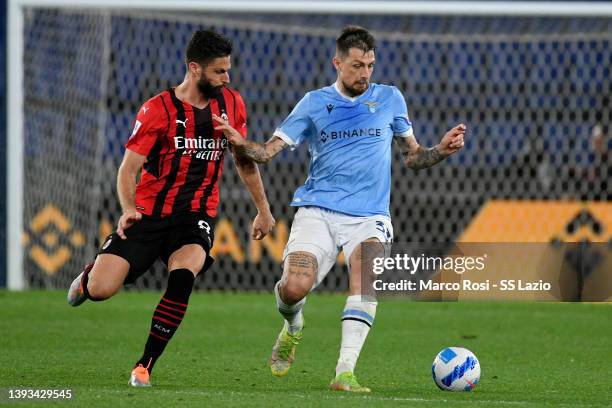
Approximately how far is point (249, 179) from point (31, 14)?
7056mm

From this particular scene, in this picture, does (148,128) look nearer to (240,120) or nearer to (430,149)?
(240,120)

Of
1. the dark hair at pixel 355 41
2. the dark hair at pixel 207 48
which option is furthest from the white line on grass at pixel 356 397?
the dark hair at pixel 355 41

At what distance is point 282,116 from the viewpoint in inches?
567

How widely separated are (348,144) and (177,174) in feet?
3.16

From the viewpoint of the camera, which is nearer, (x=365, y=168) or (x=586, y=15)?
(x=365, y=168)

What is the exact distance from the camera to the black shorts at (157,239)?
648cm

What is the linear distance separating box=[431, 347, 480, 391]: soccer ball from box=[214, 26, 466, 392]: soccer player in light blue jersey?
2.22 feet

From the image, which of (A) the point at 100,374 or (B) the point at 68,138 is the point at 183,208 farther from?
(B) the point at 68,138

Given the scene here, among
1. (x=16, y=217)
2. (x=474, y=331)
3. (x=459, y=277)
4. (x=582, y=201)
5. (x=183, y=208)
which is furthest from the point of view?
(x=582, y=201)

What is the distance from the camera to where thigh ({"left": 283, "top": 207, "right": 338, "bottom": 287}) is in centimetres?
653

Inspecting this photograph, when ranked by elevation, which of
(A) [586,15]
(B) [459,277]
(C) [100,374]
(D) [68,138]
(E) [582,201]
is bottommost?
(C) [100,374]

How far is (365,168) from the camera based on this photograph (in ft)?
21.6

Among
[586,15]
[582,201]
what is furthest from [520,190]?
[586,15]

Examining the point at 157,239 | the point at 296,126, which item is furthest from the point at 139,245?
the point at 296,126
